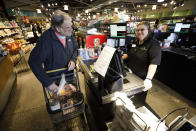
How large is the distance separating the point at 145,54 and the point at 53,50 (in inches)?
56.4

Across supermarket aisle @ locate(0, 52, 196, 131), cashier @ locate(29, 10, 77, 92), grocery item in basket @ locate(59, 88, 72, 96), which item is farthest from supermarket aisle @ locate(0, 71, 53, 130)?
cashier @ locate(29, 10, 77, 92)

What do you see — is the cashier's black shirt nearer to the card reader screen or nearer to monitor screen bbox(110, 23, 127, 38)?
monitor screen bbox(110, 23, 127, 38)

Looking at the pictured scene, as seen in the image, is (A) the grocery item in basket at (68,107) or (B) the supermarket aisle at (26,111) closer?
(A) the grocery item in basket at (68,107)

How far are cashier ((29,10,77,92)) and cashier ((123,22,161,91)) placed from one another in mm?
1139

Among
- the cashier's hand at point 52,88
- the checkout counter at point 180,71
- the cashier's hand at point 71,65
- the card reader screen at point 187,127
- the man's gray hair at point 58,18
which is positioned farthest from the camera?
the checkout counter at point 180,71

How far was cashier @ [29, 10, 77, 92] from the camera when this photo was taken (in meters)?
1.12

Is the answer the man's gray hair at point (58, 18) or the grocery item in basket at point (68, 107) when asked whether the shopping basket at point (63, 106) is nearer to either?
the grocery item in basket at point (68, 107)

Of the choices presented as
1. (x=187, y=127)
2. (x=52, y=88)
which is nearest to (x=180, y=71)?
(x=187, y=127)

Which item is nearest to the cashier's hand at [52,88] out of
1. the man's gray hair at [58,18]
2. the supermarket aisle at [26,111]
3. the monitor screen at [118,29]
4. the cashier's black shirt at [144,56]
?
the man's gray hair at [58,18]

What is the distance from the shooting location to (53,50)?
1.29 metres

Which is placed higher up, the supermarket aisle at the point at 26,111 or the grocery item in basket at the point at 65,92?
the grocery item in basket at the point at 65,92

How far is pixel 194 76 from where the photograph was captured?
227cm

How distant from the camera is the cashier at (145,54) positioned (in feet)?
4.91

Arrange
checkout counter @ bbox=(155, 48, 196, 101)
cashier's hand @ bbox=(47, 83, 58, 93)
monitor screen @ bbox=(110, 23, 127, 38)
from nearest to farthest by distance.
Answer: cashier's hand @ bbox=(47, 83, 58, 93) < checkout counter @ bbox=(155, 48, 196, 101) < monitor screen @ bbox=(110, 23, 127, 38)
